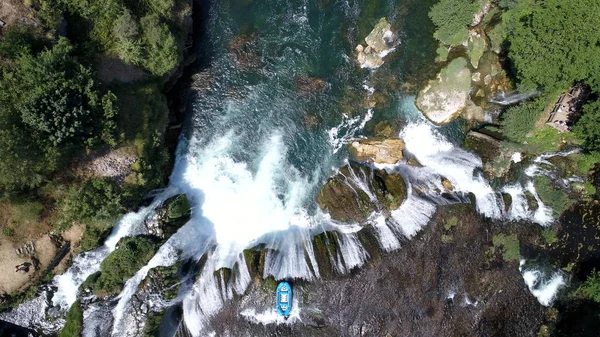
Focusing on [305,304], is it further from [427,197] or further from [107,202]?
[107,202]

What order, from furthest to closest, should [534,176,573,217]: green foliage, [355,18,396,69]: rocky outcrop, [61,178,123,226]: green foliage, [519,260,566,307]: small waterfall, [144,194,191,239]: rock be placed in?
[534,176,573,217]: green foliage → [519,260,566,307]: small waterfall → [355,18,396,69]: rocky outcrop → [144,194,191,239]: rock → [61,178,123,226]: green foliage

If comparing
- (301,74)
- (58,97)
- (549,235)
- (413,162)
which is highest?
(58,97)

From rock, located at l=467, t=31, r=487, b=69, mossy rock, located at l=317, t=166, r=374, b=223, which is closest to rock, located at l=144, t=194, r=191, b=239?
mossy rock, located at l=317, t=166, r=374, b=223

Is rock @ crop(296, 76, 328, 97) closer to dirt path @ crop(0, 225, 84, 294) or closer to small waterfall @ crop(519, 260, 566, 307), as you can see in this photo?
dirt path @ crop(0, 225, 84, 294)

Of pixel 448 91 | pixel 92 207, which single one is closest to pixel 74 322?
pixel 92 207

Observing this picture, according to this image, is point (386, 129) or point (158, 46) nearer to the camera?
point (158, 46)

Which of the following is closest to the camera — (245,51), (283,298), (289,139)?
(283,298)

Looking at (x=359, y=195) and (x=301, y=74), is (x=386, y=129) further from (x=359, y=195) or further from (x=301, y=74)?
(x=301, y=74)
